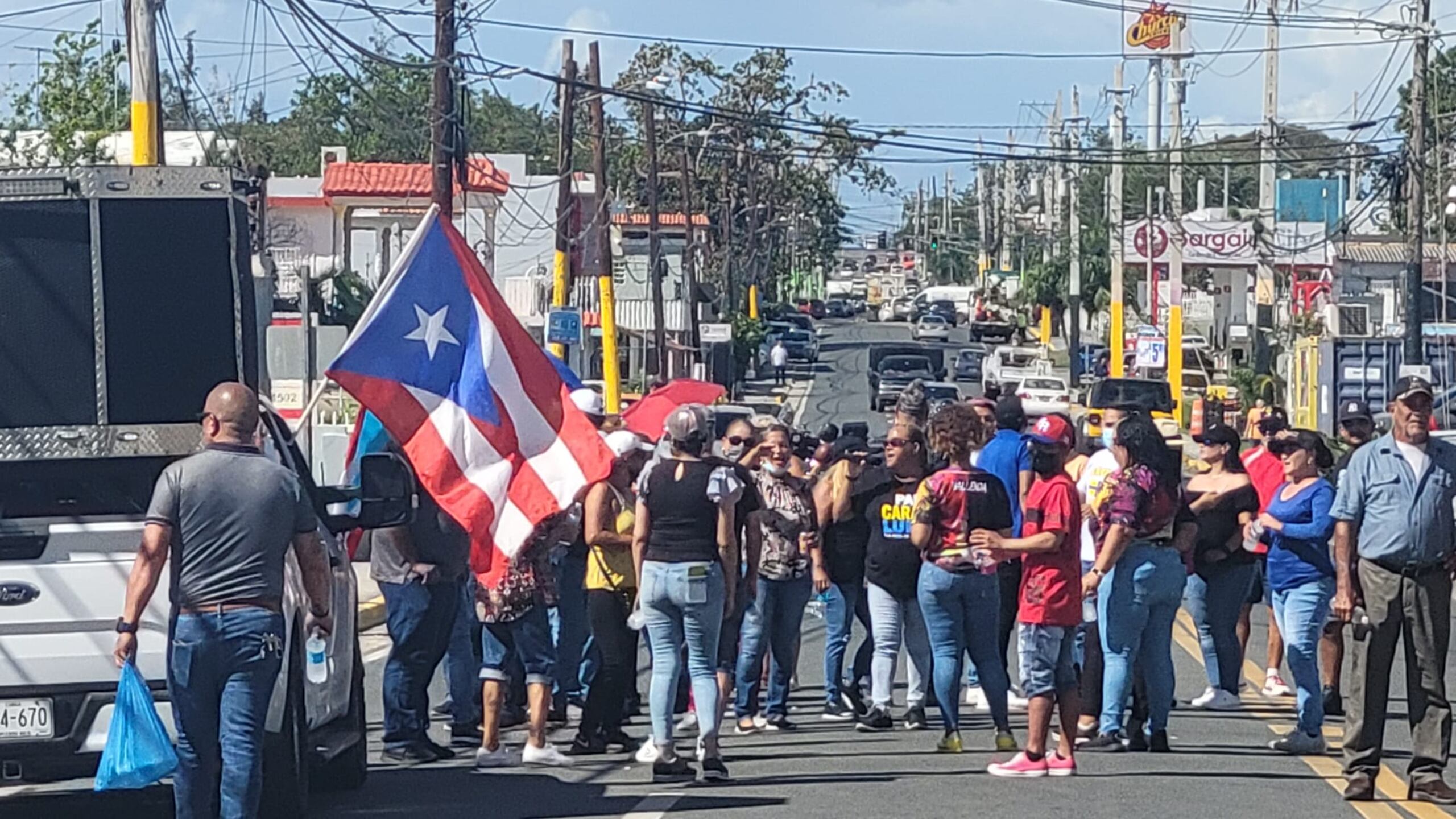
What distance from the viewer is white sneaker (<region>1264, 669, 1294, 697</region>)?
14109mm

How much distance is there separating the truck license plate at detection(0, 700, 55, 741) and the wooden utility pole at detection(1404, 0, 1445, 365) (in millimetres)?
28859

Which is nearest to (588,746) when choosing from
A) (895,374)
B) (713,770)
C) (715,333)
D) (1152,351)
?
(713,770)

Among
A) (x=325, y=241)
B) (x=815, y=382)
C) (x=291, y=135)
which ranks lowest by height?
(x=815, y=382)

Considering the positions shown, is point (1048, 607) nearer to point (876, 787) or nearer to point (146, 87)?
point (876, 787)

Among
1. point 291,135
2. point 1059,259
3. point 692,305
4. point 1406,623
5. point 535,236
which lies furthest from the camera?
point 291,135

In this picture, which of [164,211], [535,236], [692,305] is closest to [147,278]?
[164,211]

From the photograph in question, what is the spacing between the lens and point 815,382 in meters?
73.9

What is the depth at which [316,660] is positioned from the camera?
9.24 metres

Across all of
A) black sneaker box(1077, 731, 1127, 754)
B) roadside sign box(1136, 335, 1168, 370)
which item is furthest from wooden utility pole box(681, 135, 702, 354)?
black sneaker box(1077, 731, 1127, 754)

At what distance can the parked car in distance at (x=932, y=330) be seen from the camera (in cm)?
9288

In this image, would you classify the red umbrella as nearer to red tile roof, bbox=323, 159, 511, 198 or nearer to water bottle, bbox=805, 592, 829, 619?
water bottle, bbox=805, 592, 829, 619

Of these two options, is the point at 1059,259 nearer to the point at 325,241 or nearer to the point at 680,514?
the point at 325,241

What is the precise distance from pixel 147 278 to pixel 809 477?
545 cm

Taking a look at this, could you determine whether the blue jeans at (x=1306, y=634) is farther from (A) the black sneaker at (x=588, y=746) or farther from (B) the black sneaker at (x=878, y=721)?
(A) the black sneaker at (x=588, y=746)
